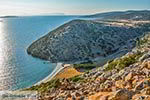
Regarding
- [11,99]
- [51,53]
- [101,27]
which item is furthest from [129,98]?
[101,27]

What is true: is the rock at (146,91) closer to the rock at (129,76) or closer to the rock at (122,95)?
the rock at (122,95)

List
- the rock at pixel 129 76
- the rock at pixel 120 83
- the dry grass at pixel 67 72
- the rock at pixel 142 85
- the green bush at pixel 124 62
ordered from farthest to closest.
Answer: the dry grass at pixel 67 72
the green bush at pixel 124 62
the rock at pixel 129 76
the rock at pixel 120 83
the rock at pixel 142 85

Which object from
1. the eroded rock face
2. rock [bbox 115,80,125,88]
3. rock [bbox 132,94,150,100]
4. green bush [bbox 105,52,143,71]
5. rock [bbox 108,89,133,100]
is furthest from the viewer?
the eroded rock face

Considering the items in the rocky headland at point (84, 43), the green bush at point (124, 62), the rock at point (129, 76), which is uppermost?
the rock at point (129, 76)

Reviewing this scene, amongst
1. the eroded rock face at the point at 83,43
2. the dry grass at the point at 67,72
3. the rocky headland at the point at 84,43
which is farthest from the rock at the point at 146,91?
the eroded rock face at the point at 83,43

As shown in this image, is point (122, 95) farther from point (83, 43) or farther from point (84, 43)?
point (84, 43)

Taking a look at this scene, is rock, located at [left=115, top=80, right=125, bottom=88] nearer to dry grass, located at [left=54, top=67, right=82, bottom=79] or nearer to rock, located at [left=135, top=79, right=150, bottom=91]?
rock, located at [left=135, top=79, right=150, bottom=91]

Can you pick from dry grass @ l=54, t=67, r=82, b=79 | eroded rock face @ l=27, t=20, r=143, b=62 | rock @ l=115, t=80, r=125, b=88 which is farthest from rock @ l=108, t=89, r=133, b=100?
eroded rock face @ l=27, t=20, r=143, b=62

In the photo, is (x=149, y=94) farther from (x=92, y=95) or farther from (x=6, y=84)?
(x=6, y=84)
